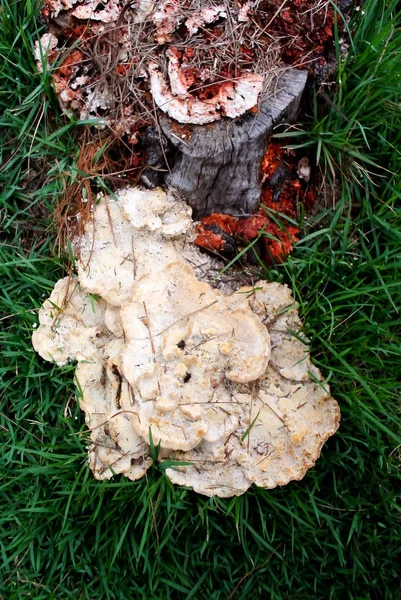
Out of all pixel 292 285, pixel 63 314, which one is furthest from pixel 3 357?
pixel 292 285

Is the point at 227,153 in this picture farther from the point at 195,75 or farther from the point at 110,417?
the point at 110,417

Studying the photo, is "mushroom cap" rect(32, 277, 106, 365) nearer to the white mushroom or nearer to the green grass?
the green grass

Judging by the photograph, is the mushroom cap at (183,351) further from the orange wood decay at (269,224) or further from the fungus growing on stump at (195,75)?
the fungus growing on stump at (195,75)

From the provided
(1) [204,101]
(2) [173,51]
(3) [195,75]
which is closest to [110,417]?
(1) [204,101]

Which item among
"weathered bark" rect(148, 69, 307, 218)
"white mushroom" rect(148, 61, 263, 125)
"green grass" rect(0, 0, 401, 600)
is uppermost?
"white mushroom" rect(148, 61, 263, 125)

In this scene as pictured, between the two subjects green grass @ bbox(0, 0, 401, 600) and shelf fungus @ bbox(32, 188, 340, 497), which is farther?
green grass @ bbox(0, 0, 401, 600)

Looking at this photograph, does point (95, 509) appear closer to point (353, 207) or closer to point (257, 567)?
point (257, 567)

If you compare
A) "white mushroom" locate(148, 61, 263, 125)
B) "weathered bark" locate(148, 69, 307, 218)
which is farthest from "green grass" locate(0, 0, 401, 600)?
"white mushroom" locate(148, 61, 263, 125)

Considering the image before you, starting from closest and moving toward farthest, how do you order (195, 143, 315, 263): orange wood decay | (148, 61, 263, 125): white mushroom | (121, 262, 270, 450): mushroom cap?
(121, 262, 270, 450): mushroom cap < (148, 61, 263, 125): white mushroom < (195, 143, 315, 263): orange wood decay
